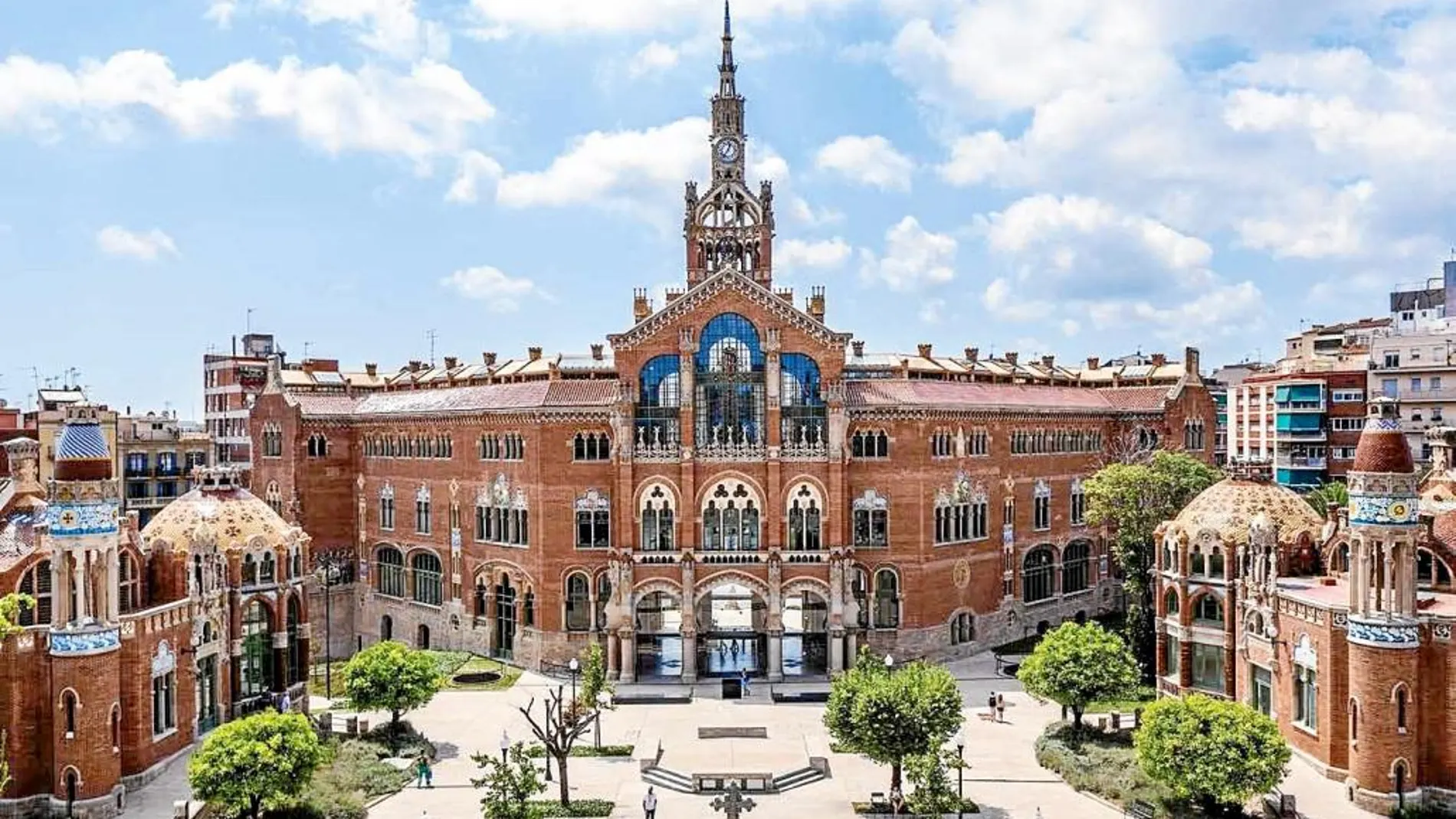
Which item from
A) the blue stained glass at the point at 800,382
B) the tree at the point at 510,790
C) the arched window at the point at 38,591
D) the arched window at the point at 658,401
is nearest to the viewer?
the tree at the point at 510,790

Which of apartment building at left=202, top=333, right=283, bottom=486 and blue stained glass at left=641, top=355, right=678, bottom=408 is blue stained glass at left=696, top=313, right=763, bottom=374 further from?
apartment building at left=202, top=333, right=283, bottom=486

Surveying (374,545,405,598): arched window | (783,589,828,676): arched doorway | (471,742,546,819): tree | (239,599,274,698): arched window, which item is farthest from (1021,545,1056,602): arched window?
(239,599,274,698): arched window

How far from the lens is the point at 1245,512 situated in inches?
1863

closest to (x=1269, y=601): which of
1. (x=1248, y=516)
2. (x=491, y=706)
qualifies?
(x=1248, y=516)

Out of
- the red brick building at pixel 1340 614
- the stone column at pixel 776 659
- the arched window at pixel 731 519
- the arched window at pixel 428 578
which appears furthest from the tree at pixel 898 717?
the arched window at pixel 428 578

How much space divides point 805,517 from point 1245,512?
20579 mm

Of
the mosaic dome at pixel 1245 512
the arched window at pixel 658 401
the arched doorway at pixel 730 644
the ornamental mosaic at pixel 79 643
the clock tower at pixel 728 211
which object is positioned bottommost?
the arched doorway at pixel 730 644

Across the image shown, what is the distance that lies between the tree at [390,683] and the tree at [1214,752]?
1103 inches

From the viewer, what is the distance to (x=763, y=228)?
6681 centimetres

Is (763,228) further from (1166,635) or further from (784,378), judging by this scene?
(1166,635)

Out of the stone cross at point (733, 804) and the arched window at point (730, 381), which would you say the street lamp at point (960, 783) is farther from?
the arched window at point (730, 381)

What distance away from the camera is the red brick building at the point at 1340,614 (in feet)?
119

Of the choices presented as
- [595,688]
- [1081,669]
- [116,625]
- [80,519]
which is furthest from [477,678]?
[1081,669]

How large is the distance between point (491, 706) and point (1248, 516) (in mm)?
34853
